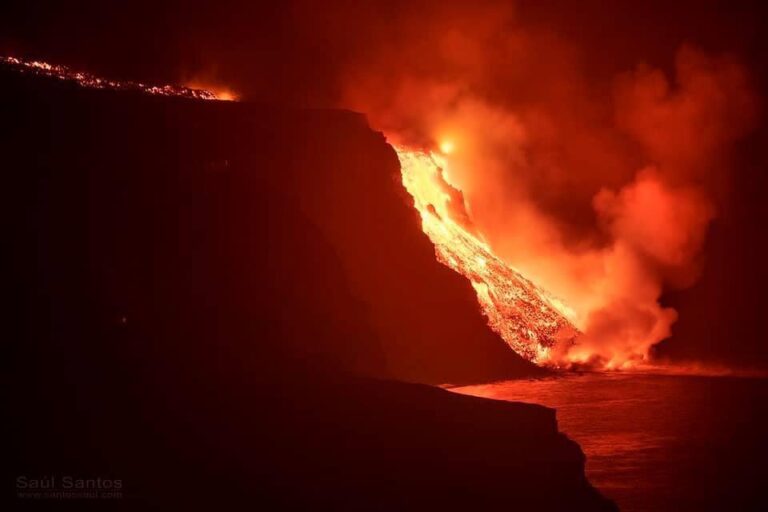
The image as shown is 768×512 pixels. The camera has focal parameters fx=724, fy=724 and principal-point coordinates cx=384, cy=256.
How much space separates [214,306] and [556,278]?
1662 inches

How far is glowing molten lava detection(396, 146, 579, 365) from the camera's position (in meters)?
54.1

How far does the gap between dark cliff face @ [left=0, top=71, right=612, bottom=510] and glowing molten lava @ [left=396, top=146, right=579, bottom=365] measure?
4.05 meters

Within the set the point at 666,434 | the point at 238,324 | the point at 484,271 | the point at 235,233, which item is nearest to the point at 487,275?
the point at 484,271

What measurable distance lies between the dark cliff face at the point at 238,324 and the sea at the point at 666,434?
238 centimetres

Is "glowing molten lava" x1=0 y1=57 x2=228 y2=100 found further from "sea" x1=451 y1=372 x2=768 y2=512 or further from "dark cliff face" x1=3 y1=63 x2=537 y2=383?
"sea" x1=451 y1=372 x2=768 y2=512

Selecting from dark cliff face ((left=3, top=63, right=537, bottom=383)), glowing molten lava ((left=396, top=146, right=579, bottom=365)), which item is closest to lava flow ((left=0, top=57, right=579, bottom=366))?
glowing molten lava ((left=396, top=146, right=579, bottom=365))

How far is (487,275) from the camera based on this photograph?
56.4m

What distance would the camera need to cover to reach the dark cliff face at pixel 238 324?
17.8 meters

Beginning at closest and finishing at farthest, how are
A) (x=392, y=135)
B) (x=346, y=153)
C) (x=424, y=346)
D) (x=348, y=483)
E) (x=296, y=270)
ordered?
(x=348, y=483)
(x=296, y=270)
(x=424, y=346)
(x=346, y=153)
(x=392, y=135)

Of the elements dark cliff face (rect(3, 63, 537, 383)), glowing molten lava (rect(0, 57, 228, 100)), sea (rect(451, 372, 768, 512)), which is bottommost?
sea (rect(451, 372, 768, 512))

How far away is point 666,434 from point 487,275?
27054 mm

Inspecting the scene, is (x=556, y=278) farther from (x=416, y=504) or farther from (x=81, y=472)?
(x=81, y=472)

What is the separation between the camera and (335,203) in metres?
49.6

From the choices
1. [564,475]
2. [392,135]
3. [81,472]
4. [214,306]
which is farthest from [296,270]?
[392,135]
